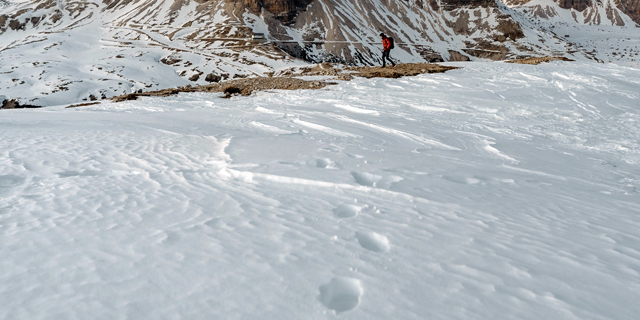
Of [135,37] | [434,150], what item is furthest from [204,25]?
[434,150]

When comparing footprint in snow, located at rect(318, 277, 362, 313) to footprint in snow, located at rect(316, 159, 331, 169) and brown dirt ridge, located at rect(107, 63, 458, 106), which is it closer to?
footprint in snow, located at rect(316, 159, 331, 169)

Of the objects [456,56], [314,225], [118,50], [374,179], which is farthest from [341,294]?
[456,56]

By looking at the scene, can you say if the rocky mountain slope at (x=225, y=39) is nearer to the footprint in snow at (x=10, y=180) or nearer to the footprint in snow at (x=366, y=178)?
the footprint in snow at (x=10, y=180)

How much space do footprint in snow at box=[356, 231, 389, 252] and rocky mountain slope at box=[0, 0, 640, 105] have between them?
142ft

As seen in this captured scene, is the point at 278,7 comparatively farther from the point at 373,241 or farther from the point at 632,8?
the point at 632,8

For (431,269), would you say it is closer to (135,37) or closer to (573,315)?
(573,315)

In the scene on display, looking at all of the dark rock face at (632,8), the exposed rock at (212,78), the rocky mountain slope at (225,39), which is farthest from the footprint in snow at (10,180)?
the dark rock face at (632,8)

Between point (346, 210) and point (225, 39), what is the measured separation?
2878 inches

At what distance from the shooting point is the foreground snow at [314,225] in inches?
66.2

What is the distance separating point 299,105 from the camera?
32.9 ft

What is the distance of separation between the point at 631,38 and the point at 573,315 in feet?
429

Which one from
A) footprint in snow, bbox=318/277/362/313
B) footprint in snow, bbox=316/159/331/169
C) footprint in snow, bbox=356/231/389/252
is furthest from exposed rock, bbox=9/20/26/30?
footprint in snow, bbox=318/277/362/313

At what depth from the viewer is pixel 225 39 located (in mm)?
68750

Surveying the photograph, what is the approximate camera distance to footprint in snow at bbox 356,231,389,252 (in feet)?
7.32
